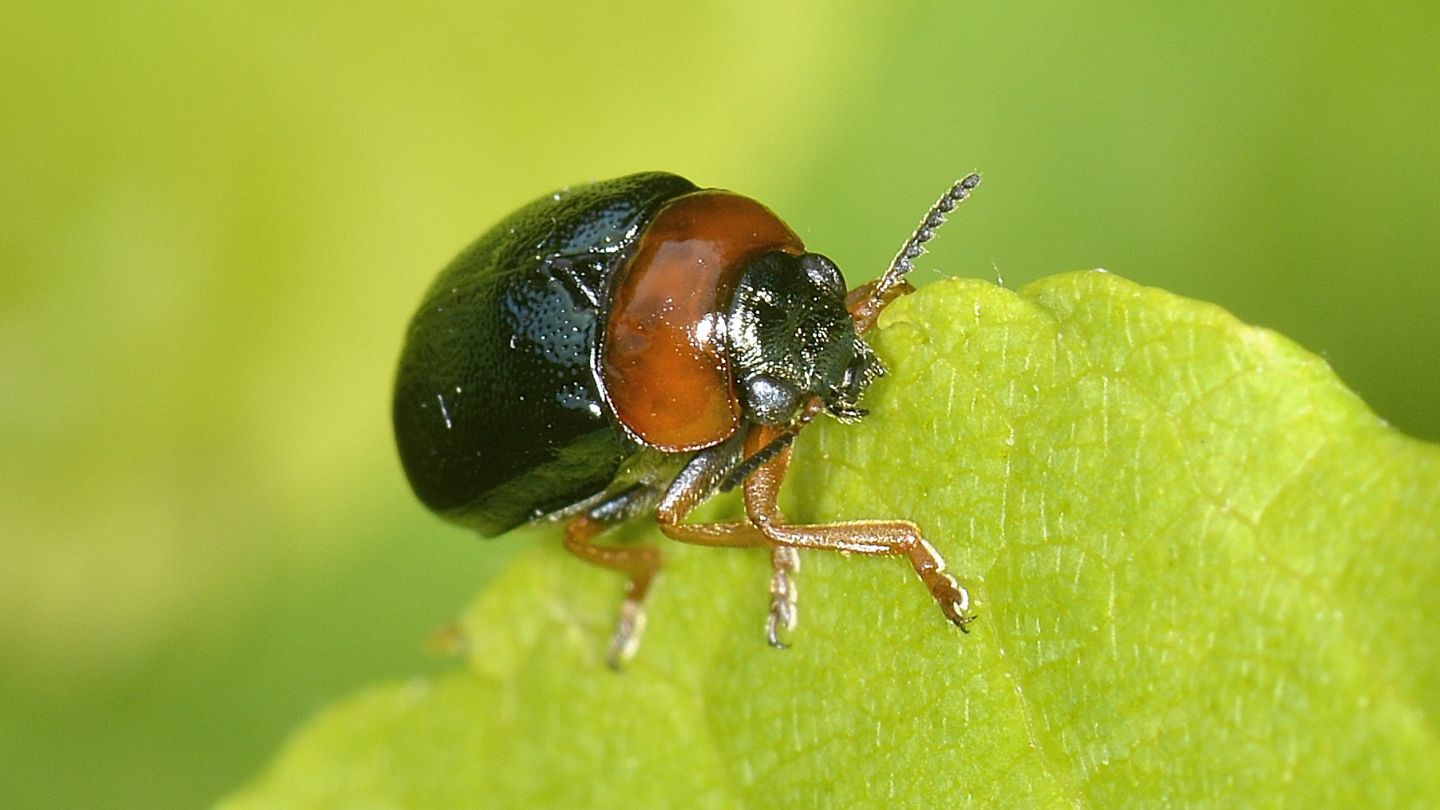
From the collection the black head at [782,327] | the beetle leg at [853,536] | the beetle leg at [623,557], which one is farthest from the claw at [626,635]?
the black head at [782,327]

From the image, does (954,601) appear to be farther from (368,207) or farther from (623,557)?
(368,207)

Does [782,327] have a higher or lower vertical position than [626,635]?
higher

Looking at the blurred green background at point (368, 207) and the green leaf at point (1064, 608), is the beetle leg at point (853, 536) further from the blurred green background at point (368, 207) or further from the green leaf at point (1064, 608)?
the blurred green background at point (368, 207)

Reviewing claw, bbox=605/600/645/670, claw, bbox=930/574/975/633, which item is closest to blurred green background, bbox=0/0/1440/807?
claw, bbox=605/600/645/670

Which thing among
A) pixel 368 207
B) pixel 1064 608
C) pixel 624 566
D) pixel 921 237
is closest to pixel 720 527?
pixel 624 566

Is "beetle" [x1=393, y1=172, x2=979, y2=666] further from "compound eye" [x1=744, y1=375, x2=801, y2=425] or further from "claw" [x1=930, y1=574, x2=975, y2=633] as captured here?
"claw" [x1=930, y1=574, x2=975, y2=633]

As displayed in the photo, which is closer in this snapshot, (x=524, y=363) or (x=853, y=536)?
(x=853, y=536)

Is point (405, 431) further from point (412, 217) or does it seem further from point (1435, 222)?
point (1435, 222)

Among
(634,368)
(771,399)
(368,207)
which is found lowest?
(368,207)
